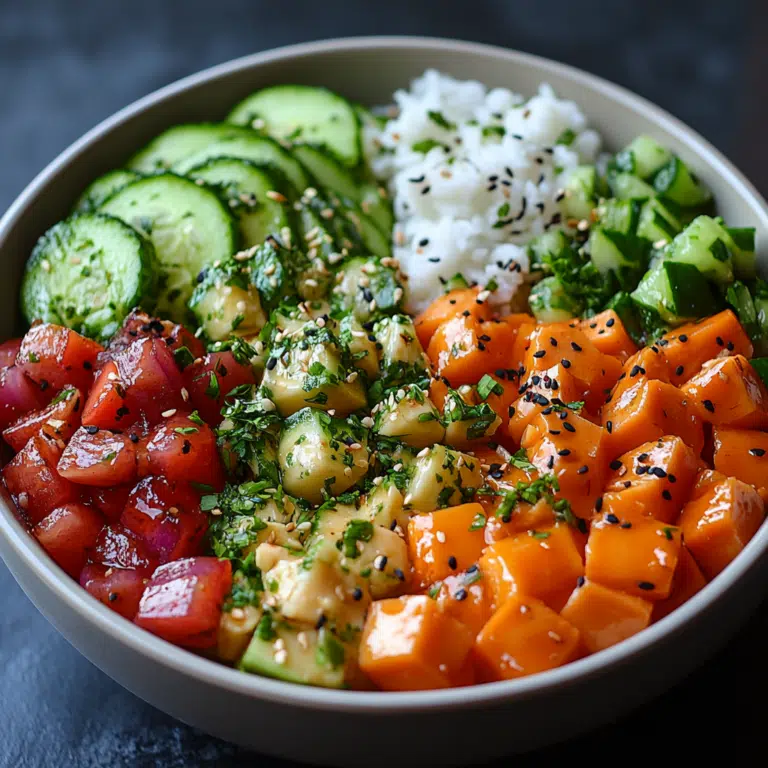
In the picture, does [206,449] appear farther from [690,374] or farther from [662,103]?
[662,103]

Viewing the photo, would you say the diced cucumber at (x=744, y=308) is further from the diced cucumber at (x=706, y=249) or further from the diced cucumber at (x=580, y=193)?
the diced cucumber at (x=580, y=193)

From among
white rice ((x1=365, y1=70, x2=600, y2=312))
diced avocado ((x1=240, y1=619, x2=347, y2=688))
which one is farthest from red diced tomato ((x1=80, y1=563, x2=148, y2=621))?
white rice ((x1=365, y1=70, x2=600, y2=312))

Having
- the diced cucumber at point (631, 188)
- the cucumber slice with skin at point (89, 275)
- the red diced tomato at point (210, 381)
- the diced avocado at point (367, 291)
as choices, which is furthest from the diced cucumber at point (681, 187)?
the cucumber slice with skin at point (89, 275)

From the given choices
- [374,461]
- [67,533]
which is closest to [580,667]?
[374,461]

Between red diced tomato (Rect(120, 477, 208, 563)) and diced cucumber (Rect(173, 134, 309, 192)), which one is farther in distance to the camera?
diced cucumber (Rect(173, 134, 309, 192))

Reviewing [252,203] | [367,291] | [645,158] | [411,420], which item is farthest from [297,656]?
[645,158]

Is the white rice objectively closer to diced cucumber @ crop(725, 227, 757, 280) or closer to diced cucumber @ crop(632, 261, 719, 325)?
diced cucumber @ crop(632, 261, 719, 325)

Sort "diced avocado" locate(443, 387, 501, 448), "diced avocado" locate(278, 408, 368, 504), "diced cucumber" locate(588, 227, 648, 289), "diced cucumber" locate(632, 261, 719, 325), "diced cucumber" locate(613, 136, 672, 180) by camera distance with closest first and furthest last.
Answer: "diced avocado" locate(278, 408, 368, 504), "diced avocado" locate(443, 387, 501, 448), "diced cucumber" locate(632, 261, 719, 325), "diced cucumber" locate(588, 227, 648, 289), "diced cucumber" locate(613, 136, 672, 180)

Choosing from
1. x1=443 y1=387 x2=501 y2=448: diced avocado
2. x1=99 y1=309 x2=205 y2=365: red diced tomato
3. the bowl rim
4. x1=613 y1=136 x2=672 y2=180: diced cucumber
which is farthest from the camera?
x1=613 y1=136 x2=672 y2=180: diced cucumber
